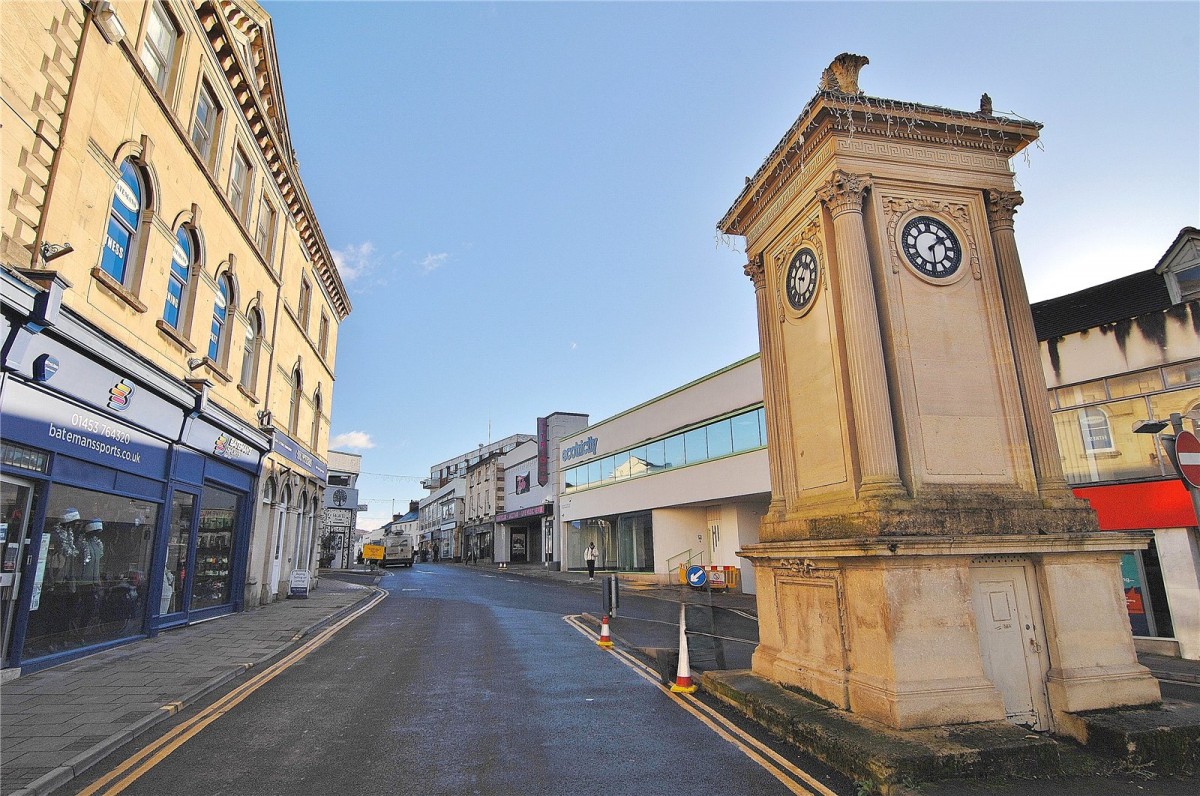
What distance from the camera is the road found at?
16.2ft

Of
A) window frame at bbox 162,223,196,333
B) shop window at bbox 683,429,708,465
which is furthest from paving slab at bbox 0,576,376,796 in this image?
shop window at bbox 683,429,708,465

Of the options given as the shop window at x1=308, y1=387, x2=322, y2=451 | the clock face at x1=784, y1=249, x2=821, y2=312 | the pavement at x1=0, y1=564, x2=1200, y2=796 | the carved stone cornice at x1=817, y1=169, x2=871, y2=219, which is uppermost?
the shop window at x1=308, y1=387, x2=322, y2=451

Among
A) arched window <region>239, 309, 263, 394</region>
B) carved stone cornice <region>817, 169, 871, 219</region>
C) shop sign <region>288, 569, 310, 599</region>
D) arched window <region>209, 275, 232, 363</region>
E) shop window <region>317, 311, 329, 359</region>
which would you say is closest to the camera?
carved stone cornice <region>817, 169, 871, 219</region>

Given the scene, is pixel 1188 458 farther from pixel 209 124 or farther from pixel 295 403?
pixel 295 403

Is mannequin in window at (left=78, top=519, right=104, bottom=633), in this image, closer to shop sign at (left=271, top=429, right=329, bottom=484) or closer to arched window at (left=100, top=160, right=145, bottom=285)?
arched window at (left=100, top=160, right=145, bottom=285)

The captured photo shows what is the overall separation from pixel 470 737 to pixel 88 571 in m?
8.06

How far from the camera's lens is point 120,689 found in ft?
25.7

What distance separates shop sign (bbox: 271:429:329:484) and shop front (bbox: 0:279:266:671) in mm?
3966

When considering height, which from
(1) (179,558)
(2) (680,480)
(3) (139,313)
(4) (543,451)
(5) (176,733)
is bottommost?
(5) (176,733)

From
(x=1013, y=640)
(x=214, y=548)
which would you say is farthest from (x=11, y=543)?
(x=1013, y=640)

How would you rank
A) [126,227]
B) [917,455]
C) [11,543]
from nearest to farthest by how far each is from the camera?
1. [917,455]
2. [11,543]
3. [126,227]

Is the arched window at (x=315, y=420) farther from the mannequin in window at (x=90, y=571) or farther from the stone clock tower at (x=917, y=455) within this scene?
the stone clock tower at (x=917, y=455)

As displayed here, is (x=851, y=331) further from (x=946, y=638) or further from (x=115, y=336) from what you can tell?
(x=115, y=336)

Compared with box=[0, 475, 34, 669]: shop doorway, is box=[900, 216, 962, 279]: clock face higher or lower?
higher
